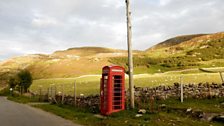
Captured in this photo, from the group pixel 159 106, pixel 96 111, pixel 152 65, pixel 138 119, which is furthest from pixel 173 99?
pixel 152 65

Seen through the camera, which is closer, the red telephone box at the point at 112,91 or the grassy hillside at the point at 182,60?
the red telephone box at the point at 112,91

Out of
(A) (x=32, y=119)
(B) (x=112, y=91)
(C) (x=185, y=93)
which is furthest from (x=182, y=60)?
(A) (x=32, y=119)

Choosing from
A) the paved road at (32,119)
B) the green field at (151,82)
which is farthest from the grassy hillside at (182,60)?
the paved road at (32,119)

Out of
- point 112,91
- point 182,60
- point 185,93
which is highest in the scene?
point 182,60

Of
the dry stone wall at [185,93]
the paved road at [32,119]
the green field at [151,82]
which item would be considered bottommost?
the paved road at [32,119]

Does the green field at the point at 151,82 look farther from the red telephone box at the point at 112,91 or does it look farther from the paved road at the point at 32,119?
the paved road at the point at 32,119

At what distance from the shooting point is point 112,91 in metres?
19.6

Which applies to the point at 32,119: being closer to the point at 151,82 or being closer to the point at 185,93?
the point at 185,93

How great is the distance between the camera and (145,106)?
63.9 ft

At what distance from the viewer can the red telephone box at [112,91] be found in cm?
1942

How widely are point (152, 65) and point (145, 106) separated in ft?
291

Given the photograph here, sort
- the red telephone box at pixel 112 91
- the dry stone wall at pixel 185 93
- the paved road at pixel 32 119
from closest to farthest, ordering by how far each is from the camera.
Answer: the paved road at pixel 32 119 → the red telephone box at pixel 112 91 → the dry stone wall at pixel 185 93

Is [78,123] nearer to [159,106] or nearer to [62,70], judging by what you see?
[159,106]

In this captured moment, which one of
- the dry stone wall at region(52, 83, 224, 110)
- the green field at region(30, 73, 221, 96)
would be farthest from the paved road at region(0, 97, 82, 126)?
the green field at region(30, 73, 221, 96)
